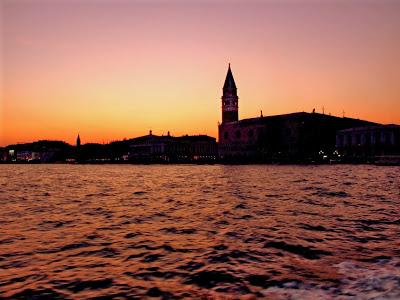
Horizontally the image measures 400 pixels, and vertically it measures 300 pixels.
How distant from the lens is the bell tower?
12938cm

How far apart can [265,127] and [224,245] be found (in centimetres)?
10581

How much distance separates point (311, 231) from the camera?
12719mm

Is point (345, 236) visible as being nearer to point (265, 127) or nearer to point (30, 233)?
point (30, 233)

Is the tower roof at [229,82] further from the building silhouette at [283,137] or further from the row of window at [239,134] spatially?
the row of window at [239,134]

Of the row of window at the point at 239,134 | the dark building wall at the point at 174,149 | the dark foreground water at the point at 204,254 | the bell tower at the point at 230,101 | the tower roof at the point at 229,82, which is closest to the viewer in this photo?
the dark foreground water at the point at 204,254

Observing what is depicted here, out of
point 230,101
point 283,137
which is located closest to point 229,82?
point 230,101

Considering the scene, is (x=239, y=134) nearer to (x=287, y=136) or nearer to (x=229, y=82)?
(x=287, y=136)

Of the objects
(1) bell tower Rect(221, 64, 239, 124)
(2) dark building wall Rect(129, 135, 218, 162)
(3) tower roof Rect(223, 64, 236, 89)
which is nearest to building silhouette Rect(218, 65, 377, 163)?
(1) bell tower Rect(221, 64, 239, 124)

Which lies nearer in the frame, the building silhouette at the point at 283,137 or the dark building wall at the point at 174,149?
the building silhouette at the point at 283,137

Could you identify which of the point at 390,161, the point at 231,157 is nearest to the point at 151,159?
the point at 231,157

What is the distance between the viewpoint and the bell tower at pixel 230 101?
129m

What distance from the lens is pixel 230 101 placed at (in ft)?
425

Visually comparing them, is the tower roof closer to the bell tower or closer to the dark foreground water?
the bell tower

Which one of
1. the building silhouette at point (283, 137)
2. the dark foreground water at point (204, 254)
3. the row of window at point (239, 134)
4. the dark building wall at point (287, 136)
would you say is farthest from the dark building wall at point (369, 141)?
the dark foreground water at point (204, 254)
